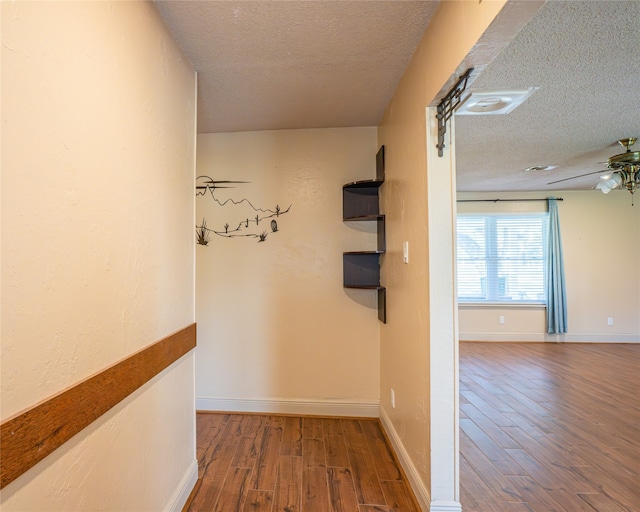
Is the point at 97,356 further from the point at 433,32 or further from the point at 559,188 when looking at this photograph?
the point at 559,188

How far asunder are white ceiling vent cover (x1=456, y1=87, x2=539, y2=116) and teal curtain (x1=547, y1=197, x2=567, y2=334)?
145 inches

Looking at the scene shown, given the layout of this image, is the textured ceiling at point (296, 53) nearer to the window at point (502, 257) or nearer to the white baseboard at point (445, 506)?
the white baseboard at point (445, 506)

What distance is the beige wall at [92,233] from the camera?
0.74 meters

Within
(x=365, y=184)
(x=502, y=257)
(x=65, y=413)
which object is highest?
(x=365, y=184)

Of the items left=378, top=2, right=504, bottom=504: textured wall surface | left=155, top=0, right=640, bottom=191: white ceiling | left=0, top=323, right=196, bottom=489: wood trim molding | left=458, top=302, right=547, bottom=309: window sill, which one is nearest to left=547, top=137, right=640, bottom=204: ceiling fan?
left=155, top=0, right=640, bottom=191: white ceiling

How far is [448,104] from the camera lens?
4.68ft

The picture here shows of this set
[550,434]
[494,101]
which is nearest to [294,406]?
[550,434]

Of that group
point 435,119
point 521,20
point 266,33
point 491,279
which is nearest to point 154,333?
point 266,33

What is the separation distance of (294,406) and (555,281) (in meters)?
4.80

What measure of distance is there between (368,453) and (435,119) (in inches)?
83.2

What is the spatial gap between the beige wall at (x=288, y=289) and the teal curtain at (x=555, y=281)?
413 cm

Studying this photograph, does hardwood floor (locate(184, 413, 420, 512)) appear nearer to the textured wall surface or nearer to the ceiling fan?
the textured wall surface

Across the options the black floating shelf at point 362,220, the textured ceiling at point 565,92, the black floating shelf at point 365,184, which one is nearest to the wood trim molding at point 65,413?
the black floating shelf at point 362,220

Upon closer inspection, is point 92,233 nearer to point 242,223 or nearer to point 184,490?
point 184,490
